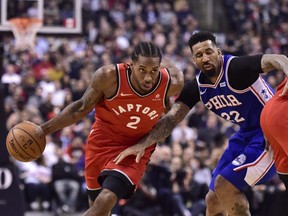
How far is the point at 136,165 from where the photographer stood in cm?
701

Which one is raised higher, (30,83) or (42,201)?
(30,83)

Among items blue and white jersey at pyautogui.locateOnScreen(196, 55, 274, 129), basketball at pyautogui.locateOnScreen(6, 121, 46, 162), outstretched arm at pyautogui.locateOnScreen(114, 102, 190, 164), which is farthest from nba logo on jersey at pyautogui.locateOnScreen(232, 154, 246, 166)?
basketball at pyautogui.locateOnScreen(6, 121, 46, 162)

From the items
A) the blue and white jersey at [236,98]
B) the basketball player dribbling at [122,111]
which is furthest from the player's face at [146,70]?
the blue and white jersey at [236,98]

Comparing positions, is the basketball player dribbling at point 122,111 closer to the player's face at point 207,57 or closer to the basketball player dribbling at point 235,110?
the basketball player dribbling at point 235,110

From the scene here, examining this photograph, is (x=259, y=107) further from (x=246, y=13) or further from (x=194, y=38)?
(x=246, y=13)

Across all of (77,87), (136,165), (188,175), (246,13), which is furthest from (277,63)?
(246,13)

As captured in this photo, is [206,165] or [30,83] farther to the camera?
→ [30,83]

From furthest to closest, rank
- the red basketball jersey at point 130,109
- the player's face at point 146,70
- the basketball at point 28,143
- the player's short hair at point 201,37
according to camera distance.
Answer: the basketball at point 28,143, the red basketball jersey at point 130,109, the player's short hair at point 201,37, the player's face at point 146,70

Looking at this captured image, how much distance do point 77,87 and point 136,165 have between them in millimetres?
7854

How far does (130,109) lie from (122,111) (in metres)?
0.08

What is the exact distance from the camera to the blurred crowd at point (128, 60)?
481 inches

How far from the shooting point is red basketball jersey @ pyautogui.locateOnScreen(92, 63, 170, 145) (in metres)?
6.98

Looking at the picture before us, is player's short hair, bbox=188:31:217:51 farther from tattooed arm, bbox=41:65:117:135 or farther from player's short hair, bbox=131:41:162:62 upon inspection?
tattooed arm, bbox=41:65:117:135

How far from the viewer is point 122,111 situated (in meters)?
7.08
